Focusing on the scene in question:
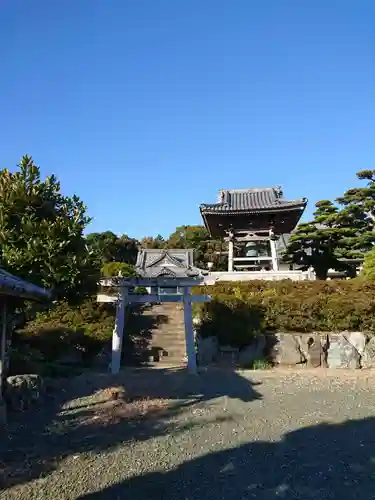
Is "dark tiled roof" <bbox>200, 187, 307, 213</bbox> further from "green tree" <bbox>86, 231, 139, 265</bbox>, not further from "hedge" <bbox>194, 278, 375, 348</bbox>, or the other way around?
"green tree" <bbox>86, 231, 139, 265</bbox>

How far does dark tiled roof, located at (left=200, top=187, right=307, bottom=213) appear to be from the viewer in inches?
738

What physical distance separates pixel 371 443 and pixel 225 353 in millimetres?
6778

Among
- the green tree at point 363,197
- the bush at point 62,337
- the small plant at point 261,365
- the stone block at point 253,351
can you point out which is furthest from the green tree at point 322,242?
the bush at point 62,337

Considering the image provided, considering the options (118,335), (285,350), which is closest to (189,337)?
(118,335)

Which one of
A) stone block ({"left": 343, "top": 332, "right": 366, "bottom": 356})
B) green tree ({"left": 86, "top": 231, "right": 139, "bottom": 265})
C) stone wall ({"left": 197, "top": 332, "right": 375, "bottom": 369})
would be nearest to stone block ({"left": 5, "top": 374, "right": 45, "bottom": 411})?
stone wall ({"left": 197, "top": 332, "right": 375, "bottom": 369})

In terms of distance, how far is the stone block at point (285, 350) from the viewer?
38.9 ft

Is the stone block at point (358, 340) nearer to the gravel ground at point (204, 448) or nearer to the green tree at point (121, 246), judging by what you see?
the gravel ground at point (204, 448)

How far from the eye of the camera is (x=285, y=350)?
1195 cm

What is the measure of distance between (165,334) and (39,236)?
7804 millimetres

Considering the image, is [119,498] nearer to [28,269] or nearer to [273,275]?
[28,269]

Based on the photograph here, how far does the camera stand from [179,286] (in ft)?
34.6

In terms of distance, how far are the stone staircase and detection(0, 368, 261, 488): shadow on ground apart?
153 centimetres

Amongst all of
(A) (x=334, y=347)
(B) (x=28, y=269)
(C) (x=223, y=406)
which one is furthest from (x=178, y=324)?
(B) (x=28, y=269)

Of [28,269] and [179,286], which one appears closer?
[28,269]
